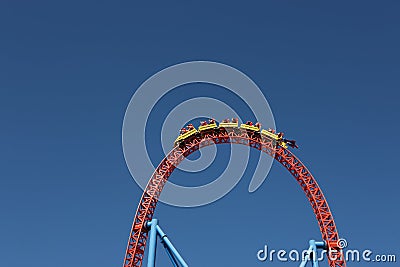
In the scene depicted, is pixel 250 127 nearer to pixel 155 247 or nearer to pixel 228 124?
pixel 228 124

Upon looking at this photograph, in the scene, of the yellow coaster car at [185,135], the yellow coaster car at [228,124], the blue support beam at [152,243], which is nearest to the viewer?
the blue support beam at [152,243]

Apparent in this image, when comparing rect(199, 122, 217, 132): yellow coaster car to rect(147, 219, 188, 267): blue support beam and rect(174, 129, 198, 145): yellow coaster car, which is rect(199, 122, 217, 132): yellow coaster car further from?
rect(147, 219, 188, 267): blue support beam

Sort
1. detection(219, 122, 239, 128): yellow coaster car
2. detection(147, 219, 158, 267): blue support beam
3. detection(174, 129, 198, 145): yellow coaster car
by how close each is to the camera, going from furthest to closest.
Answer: detection(219, 122, 239, 128): yellow coaster car → detection(174, 129, 198, 145): yellow coaster car → detection(147, 219, 158, 267): blue support beam

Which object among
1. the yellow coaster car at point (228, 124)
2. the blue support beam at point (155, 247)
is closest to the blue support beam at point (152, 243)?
the blue support beam at point (155, 247)

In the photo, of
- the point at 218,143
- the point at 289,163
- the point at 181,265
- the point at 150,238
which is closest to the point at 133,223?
the point at 150,238

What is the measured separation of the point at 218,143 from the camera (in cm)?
2527

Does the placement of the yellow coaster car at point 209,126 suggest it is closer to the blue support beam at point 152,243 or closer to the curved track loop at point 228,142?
the curved track loop at point 228,142

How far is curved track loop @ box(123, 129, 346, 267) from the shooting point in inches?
927

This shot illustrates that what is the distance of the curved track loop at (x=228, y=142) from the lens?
23547 mm

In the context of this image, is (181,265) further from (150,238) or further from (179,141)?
(179,141)

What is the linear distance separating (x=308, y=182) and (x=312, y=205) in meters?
1.08

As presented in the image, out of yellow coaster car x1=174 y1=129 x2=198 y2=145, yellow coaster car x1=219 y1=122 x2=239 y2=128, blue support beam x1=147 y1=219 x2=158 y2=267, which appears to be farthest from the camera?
yellow coaster car x1=219 y1=122 x2=239 y2=128

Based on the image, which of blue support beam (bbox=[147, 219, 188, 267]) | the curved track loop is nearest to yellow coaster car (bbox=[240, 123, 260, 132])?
the curved track loop

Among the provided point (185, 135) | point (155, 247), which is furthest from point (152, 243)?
point (185, 135)
